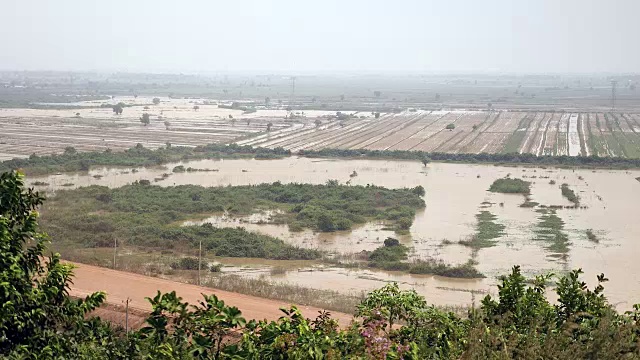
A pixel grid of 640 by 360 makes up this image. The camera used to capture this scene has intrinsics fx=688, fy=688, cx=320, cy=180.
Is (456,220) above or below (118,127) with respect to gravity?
below

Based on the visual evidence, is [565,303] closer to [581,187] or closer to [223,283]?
[223,283]

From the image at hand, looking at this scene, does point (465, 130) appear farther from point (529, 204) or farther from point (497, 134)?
point (529, 204)

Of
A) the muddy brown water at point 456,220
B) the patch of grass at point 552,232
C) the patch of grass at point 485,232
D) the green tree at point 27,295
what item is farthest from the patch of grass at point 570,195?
the green tree at point 27,295

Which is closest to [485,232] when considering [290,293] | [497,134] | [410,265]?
[410,265]

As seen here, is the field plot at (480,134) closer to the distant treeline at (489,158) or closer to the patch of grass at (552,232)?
the distant treeline at (489,158)

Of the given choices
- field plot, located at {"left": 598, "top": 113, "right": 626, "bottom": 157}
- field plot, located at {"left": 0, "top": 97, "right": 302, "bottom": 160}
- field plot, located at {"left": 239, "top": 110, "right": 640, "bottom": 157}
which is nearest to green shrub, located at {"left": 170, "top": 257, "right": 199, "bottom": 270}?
field plot, located at {"left": 0, "top": 97, "right": 302, "bottom": 160}
